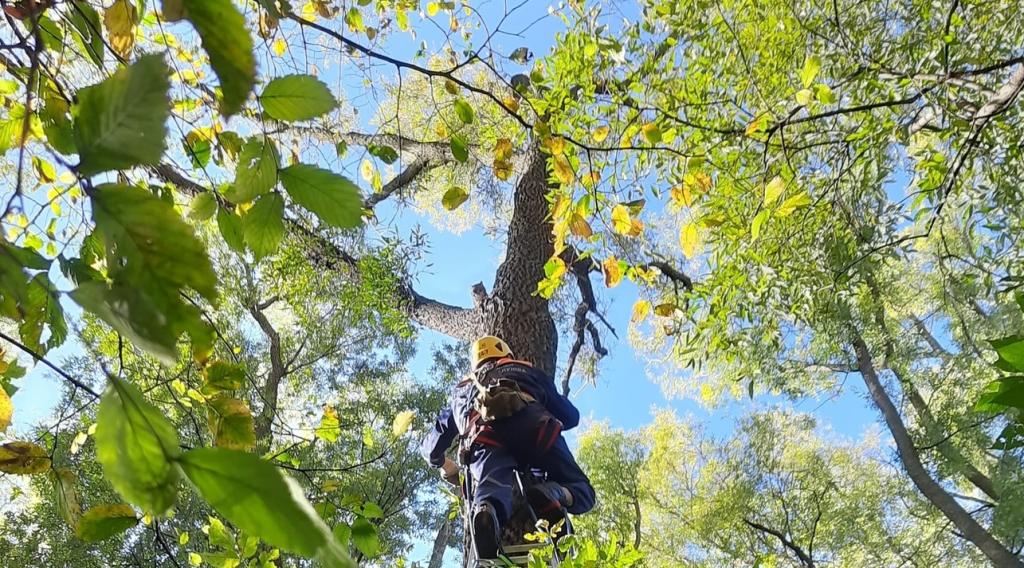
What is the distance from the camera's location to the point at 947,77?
134 cm

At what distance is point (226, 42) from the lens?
0.78 feet

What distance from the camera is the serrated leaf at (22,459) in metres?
0.62

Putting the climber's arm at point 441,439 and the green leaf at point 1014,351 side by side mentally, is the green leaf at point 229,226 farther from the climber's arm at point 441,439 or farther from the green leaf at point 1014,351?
the climber's arm at point 441,439

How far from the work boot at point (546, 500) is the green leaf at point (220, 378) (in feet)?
4.95

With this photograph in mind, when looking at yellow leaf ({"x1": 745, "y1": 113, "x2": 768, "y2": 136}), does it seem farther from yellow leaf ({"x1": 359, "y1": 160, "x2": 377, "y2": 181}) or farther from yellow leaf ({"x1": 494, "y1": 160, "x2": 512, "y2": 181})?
yellow leaf ({"x1": 359, "y1": 160, "x2": 377, "y2": 181})

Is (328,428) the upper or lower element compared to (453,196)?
lower

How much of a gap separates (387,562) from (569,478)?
5.19 meters

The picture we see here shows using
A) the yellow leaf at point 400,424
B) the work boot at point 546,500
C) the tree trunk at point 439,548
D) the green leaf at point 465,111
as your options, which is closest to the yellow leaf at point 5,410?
the yellow leaf at point 400,424

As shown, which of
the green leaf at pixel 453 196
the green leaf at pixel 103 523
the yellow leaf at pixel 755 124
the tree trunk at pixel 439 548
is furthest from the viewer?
the tree trunk at pixel 439 548

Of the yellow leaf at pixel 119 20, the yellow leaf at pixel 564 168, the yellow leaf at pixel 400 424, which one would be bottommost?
the yellow leaf at pixel 400 424

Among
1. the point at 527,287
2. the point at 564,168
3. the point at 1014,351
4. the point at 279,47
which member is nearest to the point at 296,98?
the point at 1014,351

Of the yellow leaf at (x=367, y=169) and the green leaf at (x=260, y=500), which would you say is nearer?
the green leaf at (x=260, y=500)

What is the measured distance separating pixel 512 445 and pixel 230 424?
5.28ft

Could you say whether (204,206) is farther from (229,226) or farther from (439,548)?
(439,548)
